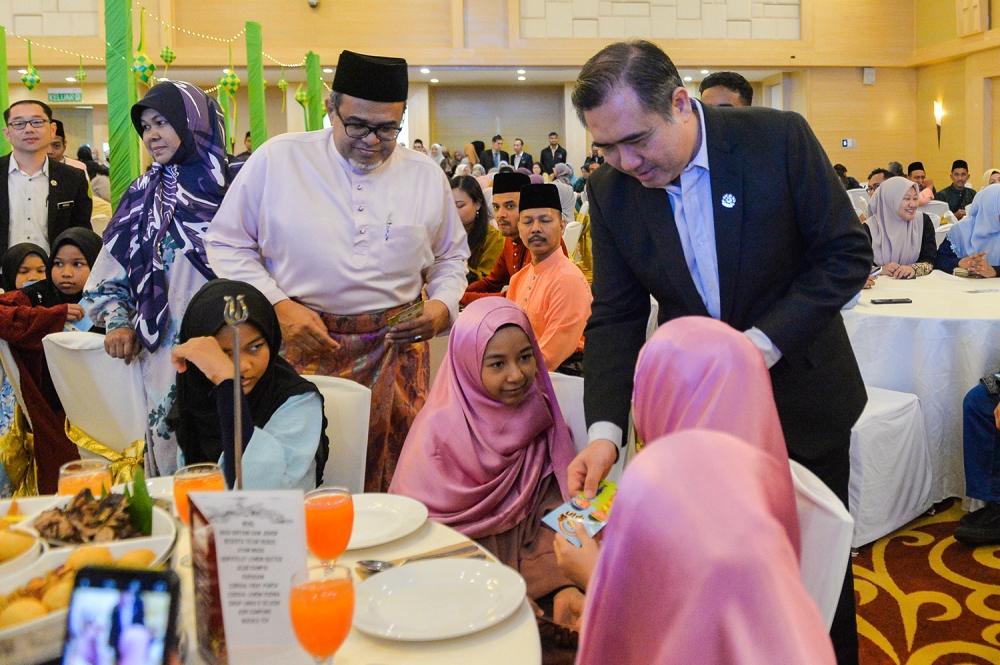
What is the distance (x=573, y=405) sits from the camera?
2.37 meters

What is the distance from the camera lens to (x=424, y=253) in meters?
2.61

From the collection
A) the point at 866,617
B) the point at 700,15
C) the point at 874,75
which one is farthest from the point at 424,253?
the point at 874,75

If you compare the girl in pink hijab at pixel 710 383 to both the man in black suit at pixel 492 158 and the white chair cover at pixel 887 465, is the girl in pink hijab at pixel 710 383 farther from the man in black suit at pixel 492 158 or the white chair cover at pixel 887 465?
the man in black suit at pixel 492 158

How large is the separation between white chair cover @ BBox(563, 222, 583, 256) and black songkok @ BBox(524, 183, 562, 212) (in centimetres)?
355

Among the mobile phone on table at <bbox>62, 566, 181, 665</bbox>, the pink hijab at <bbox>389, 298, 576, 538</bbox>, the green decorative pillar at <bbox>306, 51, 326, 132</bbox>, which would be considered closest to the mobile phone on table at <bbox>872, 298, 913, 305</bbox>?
the pink hijab at <bbox>389, 298, 576, 538</bbox>

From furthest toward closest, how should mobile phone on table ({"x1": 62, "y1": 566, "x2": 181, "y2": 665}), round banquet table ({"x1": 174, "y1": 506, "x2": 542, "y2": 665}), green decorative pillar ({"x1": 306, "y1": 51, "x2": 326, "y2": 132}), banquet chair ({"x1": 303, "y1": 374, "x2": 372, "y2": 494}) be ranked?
green decorative pillar ({"x1": 306, "y1": 51, "x2": 326, "y2": 132}) → banquet chair ({"x1": 303, "y1": 374, "x2": 372, "y2": 494}) → round banquet table ({"x1": 174, "y1": 506, "x2": 542, "y2": 665}) → mobile phone on table ({"x1": 62, "y1": 566, "x2": 181, "y2": 665})

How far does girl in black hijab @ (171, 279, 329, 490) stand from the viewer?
1.83 m

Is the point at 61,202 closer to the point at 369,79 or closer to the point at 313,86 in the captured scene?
the point at 369,79

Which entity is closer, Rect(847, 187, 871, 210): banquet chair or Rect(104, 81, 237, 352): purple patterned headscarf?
Rect(104, 81, 237, 352): purple patterned headscarf

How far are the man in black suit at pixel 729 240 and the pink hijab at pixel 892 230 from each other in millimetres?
4178

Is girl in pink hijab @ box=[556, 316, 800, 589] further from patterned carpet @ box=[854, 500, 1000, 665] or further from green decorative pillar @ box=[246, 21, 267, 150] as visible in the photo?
green decorative pillar @ box=[246, 21, 267, 150]

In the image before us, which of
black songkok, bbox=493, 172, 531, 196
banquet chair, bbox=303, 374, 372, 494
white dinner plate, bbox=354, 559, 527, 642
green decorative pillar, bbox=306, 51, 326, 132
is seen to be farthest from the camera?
green decorative pillar, bbox=306, 51, 326, 132

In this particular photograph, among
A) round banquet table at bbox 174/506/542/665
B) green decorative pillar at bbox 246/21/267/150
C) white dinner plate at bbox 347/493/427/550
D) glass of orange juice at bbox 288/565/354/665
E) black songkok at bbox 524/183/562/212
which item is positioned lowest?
round banquet table at bbox 174/506/542/665

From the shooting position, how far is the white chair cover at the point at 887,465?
3213 millimetres
